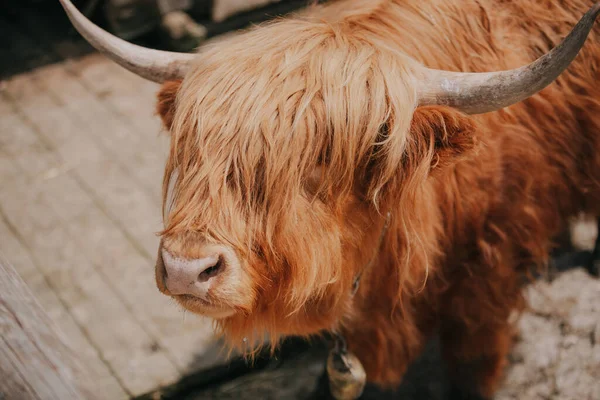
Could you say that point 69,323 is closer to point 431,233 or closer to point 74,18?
point 74,18

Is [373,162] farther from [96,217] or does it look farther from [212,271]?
[96,217]

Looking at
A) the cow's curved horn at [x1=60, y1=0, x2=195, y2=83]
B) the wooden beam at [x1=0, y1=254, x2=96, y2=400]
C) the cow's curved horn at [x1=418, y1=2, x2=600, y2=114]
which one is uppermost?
the cow's curved horn at [x1=418, y1=2, x2=600, y2=114]

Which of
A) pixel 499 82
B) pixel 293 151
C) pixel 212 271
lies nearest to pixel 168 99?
pixel 293 151

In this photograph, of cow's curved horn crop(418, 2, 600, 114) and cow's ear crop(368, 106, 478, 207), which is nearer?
cow's curved horn crop(418, 2, 600, 114)

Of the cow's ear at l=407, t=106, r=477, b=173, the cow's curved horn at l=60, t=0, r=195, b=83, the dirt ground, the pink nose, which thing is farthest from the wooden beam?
the dirt ground

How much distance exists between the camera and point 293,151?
1838 mm

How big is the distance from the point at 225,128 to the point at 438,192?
0.82 metres

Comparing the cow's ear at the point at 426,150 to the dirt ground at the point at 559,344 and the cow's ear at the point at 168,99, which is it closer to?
the cow's ear at the point at 168,99

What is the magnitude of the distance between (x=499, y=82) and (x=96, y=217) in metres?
2.57

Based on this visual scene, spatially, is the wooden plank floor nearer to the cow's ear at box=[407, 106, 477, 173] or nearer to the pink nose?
the pink nose

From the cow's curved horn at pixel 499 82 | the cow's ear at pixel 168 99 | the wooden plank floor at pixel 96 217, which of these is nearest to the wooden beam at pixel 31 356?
the cow's ear at pixel 168 99

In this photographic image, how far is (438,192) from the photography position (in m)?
2.30

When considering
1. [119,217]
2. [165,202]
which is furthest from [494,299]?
[119,217]

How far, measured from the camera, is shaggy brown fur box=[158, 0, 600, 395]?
6.07 ft
